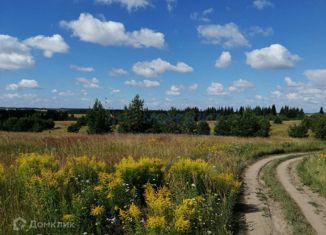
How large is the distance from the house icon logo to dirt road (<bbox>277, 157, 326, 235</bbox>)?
5851mm

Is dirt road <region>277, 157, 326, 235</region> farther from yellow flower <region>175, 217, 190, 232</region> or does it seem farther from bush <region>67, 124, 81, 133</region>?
bush <region>67, 124, 81, 133</region>

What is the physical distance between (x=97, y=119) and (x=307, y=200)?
5368 cm

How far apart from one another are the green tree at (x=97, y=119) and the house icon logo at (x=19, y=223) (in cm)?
5526

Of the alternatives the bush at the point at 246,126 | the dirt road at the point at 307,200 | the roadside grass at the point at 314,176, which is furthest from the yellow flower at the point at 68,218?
the bush at the point at 246,126

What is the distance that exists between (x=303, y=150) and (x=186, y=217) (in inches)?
1069

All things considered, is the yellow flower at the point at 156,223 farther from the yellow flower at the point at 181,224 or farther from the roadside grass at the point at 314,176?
the roadside grass at the point at 314,176

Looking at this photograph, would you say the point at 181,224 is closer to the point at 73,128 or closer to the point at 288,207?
the point at 288,207

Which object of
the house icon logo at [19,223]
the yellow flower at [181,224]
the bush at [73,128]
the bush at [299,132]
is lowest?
the bush at [73,128]

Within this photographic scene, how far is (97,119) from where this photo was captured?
6297cm

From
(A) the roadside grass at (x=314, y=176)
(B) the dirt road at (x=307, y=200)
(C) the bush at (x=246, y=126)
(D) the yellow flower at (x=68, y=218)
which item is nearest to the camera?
(D) the yellow flower at (x=68, y=218)

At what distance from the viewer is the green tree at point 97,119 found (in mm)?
62469

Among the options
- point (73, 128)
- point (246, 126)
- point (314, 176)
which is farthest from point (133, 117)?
point (314, 176)

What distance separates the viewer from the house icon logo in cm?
657

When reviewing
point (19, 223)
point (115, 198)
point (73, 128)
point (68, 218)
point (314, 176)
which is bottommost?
point (73, 128)
